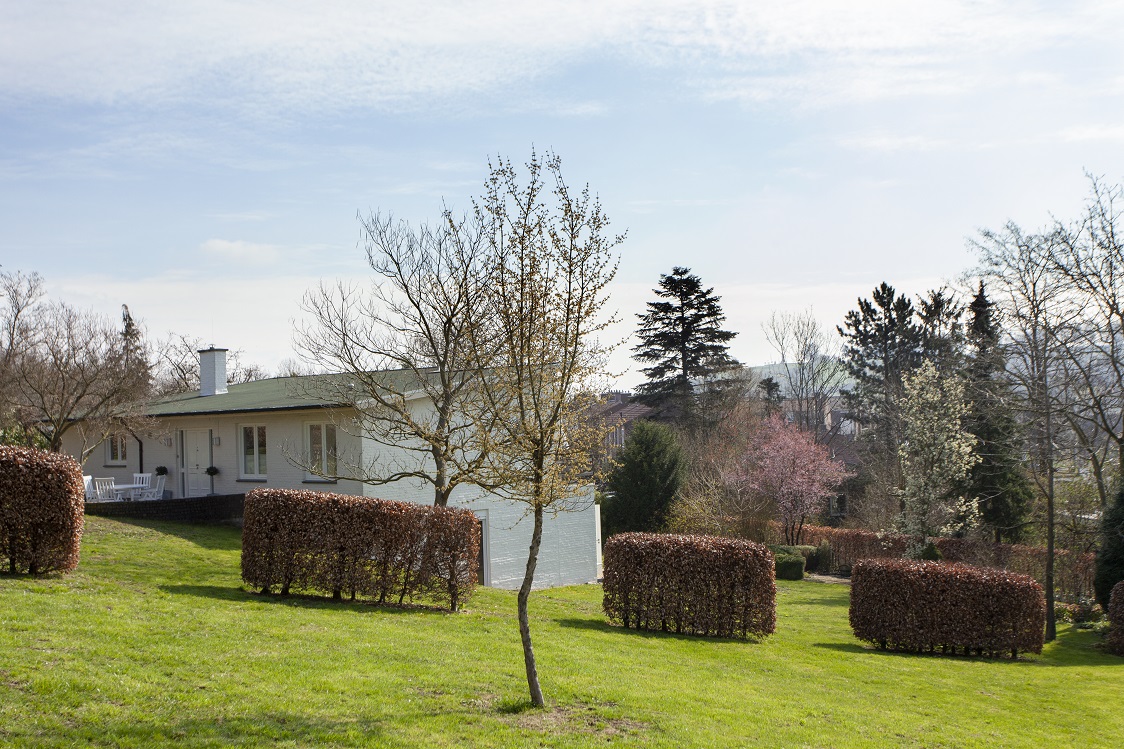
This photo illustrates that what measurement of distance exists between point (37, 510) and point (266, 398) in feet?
48.3

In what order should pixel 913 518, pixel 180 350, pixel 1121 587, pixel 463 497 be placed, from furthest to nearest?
pixel 180 350, pixel 913 518, pixel 463 497, pixel 1121 587

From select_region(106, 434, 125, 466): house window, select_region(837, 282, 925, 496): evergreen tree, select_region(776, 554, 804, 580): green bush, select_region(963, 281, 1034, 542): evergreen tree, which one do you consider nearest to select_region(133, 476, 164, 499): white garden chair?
select_region(106, 434, 125, 466): house window

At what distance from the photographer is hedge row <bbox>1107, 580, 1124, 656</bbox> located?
15773 millimetres

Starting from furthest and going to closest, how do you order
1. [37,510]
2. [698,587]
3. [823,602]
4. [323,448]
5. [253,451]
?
[253,451] → [823,602] → [323,448] → [698,587] → [37,510]

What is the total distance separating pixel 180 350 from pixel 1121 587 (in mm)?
51578

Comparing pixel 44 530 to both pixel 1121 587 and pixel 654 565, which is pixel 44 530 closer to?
pixel 654 565

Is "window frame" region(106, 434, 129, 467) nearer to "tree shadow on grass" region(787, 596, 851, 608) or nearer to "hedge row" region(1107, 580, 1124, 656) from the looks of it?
"tree shadow on grass" region(787, 596, 851, 608)

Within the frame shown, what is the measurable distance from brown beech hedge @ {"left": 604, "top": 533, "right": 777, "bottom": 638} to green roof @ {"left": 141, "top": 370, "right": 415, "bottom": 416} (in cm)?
930

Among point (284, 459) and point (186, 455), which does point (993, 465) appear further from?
point (186, 455)

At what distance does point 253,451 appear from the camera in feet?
79.7

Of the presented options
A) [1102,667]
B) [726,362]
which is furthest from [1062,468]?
[726,362]

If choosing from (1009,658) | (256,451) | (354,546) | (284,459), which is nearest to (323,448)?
(284,459)

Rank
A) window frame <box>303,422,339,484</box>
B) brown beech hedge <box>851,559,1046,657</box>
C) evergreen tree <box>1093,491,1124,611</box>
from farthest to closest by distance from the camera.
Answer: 1. window frame <box>303,422,339,484</box>
2. evergreen tree <box>1093,491,1124,611</box>
3. brown beech hedge <box>851,559,1046,657</box>

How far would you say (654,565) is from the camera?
13672mm
